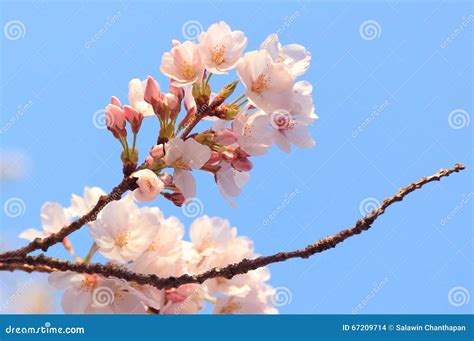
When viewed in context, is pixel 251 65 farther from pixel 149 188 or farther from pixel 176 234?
pixel 176 234

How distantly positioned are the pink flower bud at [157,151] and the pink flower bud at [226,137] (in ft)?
0.47

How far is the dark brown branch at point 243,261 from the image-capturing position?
1.18 m

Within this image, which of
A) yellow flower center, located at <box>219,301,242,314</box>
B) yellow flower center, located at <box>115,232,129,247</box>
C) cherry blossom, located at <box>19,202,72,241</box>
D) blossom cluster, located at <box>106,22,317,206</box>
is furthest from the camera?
yellow flower center, located at <box>219,301,242,314</box>

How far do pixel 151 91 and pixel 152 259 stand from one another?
451mm

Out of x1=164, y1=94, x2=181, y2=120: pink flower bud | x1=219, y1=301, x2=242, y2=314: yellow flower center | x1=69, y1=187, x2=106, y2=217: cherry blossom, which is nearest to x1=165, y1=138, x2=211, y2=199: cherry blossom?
x1=164, y1=94, x2=181, y2=120: pink flower bud

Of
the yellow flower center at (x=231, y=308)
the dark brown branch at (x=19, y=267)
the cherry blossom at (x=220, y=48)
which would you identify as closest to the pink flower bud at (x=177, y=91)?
the cherry blossom at (x=220, y=48)

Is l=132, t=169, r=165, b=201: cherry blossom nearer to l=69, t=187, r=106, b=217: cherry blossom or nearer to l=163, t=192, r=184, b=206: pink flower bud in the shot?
l=163, t=192, r=184, b=206: pink flower bud

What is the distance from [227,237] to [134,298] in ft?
1.68

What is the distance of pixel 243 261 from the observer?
124cm

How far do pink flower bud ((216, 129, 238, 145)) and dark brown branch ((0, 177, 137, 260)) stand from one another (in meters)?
0.24

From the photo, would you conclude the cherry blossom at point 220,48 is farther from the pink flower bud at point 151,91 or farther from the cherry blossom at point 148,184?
the cherry blossom at point 148,184

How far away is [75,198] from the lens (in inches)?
71.5

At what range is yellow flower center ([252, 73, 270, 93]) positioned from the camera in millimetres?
1424
